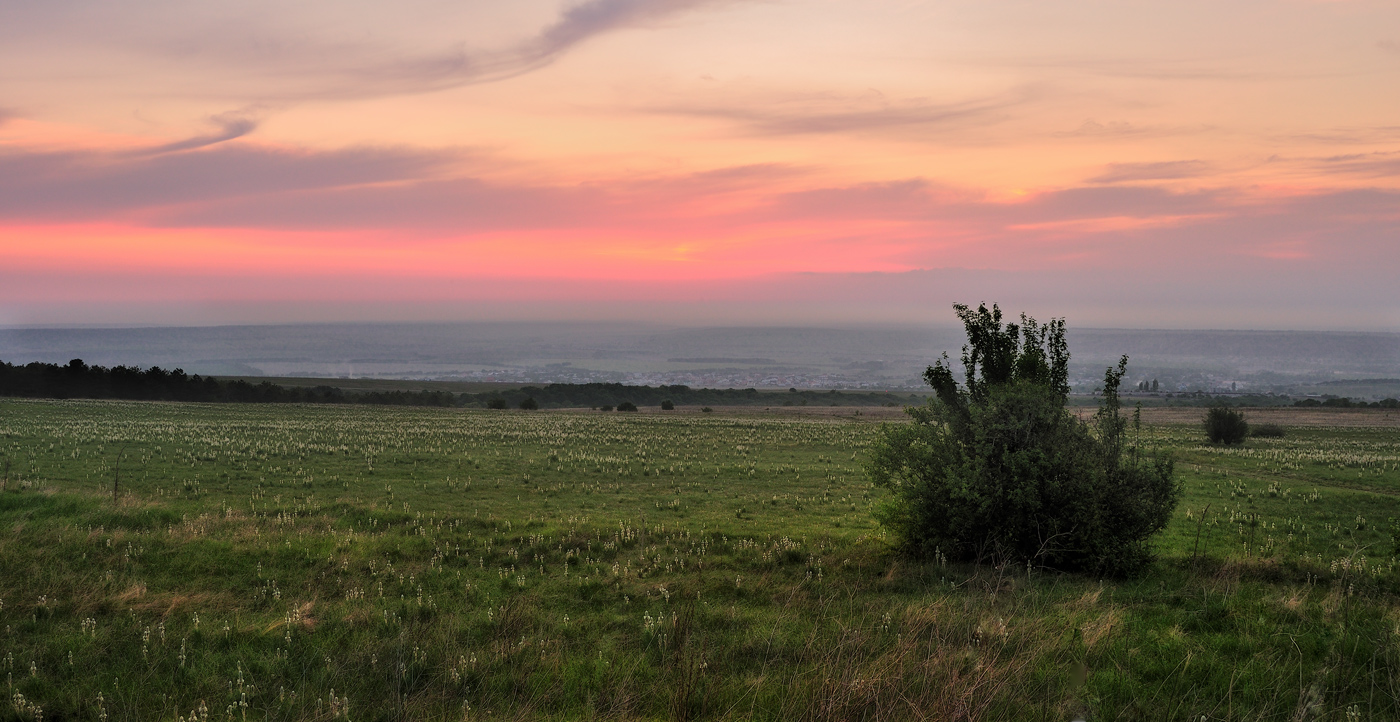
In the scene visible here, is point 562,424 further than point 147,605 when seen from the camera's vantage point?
Yes

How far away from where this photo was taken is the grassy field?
21.8 ft

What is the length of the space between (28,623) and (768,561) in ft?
33.0

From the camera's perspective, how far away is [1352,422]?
221 feet

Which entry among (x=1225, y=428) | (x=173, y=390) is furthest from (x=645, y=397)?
(x=1225, y=428)

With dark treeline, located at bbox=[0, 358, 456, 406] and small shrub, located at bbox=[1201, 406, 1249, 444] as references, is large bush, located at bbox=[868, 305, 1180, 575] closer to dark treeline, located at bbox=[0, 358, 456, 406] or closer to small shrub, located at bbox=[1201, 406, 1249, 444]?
small shrub, located at bbox=[1201, 406, 1249, 444]

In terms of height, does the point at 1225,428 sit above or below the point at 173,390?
below

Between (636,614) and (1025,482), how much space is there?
662 cm

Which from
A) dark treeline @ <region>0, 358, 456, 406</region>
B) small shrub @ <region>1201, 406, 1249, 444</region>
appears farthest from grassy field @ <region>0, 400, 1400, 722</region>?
dark treeline @ <region>0, 358, 456, 406</region>

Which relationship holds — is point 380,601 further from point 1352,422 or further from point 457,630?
point 1352,422

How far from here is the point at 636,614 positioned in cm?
977

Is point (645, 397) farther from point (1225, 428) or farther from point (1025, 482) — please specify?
point (1025, 482)

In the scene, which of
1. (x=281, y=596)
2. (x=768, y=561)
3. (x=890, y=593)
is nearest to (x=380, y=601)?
(x=281, y=596)

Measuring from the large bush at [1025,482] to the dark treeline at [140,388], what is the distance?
91.1 m

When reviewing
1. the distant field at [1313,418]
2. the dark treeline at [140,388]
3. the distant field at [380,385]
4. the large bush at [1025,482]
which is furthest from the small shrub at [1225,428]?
the distant field at [380,385]
